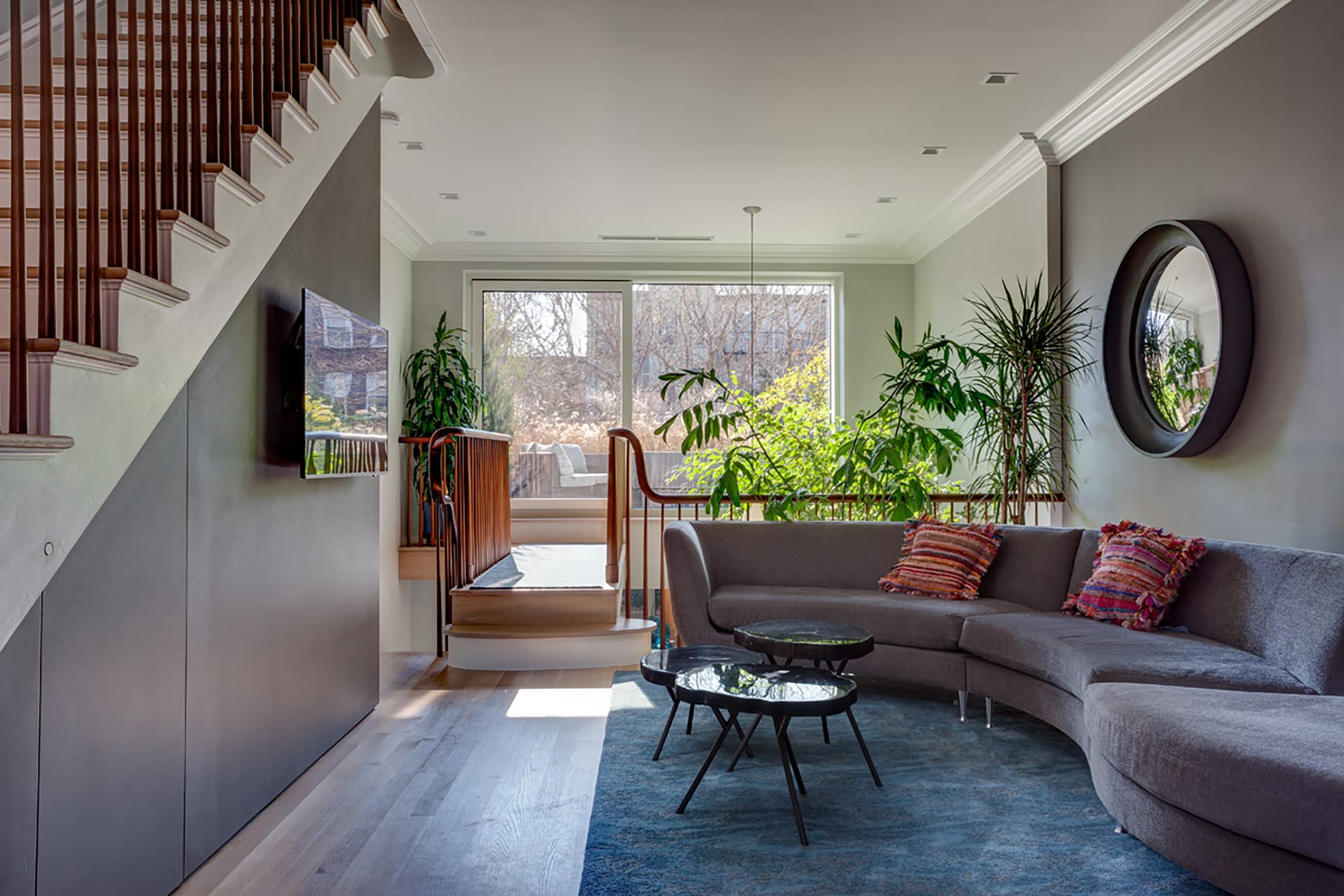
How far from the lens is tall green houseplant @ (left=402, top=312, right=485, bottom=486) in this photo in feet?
22.5

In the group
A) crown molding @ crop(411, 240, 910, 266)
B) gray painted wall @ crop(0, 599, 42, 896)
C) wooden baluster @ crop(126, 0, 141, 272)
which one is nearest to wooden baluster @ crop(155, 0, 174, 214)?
wooden baluster @ crop(126, 0, 141, 272)

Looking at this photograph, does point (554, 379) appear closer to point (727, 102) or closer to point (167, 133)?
point (727, 102)

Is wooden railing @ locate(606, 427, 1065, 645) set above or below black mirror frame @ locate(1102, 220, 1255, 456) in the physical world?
below

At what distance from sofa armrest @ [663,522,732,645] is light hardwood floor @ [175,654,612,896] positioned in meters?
0.47

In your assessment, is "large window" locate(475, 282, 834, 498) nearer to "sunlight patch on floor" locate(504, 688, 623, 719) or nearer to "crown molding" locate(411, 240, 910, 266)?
"crown molding" locate(411, 240, 910, 266)

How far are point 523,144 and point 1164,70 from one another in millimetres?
3121

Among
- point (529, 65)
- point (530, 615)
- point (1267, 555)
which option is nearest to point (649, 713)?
point (530, 615)

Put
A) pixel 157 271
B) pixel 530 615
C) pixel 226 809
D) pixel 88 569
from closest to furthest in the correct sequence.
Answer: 1. pixel 88 569
2. pixel 157 271
3. pixel 226 809
4. pixel 530 615

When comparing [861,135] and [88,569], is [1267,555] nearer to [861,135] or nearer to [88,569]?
[861,135]

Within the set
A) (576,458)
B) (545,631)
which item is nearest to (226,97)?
(545,631)

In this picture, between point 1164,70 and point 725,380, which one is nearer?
point 1164,70

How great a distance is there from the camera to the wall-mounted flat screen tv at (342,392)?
2.93 m

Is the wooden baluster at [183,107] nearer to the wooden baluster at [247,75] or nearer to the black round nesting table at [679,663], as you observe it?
the wooden baluster at [247,75]

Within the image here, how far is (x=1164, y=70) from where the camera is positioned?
4047mm
